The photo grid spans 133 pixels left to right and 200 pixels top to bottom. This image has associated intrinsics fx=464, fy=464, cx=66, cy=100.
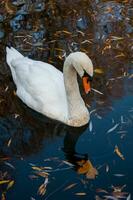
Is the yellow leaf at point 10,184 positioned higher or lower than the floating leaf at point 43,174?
lower

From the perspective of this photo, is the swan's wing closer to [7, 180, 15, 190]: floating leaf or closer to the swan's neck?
the swan's neck

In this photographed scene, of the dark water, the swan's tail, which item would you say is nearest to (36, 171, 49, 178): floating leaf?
the dark water

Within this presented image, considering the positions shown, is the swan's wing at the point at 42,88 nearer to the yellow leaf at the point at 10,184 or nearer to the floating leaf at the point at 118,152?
the floating leaf at the point at 118,152

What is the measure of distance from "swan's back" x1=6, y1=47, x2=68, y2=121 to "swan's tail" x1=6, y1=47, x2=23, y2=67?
0.48 meters

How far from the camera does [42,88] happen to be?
6.15 meters

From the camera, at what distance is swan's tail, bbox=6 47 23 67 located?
7250 millimetres

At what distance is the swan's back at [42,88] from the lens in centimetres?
604

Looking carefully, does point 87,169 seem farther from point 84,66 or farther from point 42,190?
point 84,66

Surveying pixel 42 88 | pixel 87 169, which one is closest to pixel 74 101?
pixel 42 88

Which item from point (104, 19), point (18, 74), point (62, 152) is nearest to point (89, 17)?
point (104, 19)

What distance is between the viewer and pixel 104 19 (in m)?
8.95

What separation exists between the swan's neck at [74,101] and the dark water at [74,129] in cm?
13

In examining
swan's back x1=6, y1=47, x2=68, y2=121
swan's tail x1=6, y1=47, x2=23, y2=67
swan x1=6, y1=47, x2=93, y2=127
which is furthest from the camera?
swan's tail x1=6, y1=47, x2=23, y2=67

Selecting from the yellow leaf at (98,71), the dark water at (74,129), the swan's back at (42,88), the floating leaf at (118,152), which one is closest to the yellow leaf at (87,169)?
the dark water at (74,129)
